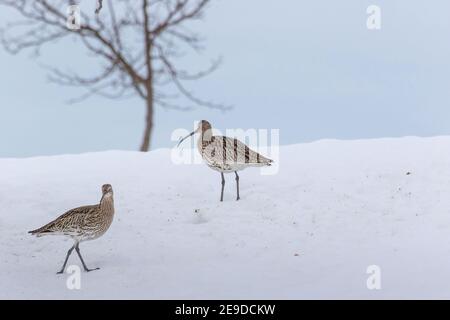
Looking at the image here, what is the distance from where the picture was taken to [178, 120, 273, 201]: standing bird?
10812 mm

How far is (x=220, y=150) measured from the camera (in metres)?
10.9

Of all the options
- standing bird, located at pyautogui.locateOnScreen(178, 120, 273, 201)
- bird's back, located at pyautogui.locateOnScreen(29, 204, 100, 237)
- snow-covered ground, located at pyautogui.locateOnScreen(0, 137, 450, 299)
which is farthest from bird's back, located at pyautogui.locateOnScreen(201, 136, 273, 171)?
bird's back, located at pyautogui.locateOnScreen(29, 204, 100, 237)

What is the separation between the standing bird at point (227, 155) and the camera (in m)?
10.8

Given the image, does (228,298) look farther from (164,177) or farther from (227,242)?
(164,177)

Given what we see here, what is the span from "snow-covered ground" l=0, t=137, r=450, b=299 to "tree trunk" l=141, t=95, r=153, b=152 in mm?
2883

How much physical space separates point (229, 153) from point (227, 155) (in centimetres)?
5

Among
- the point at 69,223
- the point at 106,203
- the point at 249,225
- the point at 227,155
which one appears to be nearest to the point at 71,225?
the point at 69,223

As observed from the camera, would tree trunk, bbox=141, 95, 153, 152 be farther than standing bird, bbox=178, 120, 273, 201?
Yes

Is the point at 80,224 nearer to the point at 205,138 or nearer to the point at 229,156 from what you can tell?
the point at 229,156

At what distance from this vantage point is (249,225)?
10.4 m

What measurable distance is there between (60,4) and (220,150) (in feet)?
31.8

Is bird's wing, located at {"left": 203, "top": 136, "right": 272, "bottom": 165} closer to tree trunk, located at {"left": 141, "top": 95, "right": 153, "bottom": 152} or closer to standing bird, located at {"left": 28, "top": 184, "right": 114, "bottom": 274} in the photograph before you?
standing bird, located at {"left": 28, "top": 184, "right": 114, "bottom": 274}

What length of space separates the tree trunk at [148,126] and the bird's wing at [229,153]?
260 inches
